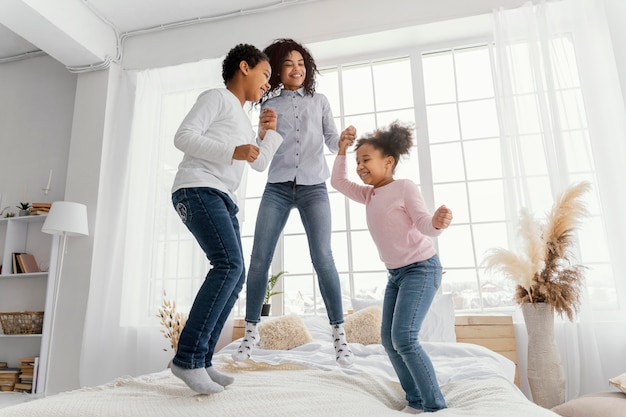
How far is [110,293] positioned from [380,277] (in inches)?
81.1

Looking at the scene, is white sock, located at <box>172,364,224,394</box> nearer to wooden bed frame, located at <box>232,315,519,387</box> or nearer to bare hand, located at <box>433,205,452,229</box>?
bare hand, located at <box>433,205,452,229</box>

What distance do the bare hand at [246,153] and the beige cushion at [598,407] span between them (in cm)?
173

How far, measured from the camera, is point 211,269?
1.44 metres

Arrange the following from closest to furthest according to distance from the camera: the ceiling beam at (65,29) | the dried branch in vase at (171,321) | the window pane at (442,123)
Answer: the dried branch in vase at (171,321)
the ceiling beam at (65,29)
the window pane at (442,123)

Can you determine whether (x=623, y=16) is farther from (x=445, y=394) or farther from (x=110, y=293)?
(x=110, y=293)

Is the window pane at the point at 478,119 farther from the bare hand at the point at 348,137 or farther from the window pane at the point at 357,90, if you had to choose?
the bare hand at the point at 348,137

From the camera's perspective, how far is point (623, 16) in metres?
3.14

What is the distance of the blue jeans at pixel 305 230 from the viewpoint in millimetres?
1962

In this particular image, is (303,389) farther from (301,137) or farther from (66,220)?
(66,220)

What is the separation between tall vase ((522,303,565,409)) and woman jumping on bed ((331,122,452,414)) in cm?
120

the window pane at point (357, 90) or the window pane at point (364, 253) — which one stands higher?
the window pane at point (357, 90)

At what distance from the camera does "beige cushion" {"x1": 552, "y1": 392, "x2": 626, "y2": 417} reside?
1901 millimetres

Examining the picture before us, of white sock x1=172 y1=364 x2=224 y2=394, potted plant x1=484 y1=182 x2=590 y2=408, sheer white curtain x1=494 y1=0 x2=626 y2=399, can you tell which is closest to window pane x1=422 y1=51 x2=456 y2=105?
sheer white curtain x1=494 y1=0 x2=626 y2=399

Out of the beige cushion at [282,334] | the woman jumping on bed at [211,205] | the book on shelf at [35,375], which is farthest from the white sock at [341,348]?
the book on shelf at [35,375]
